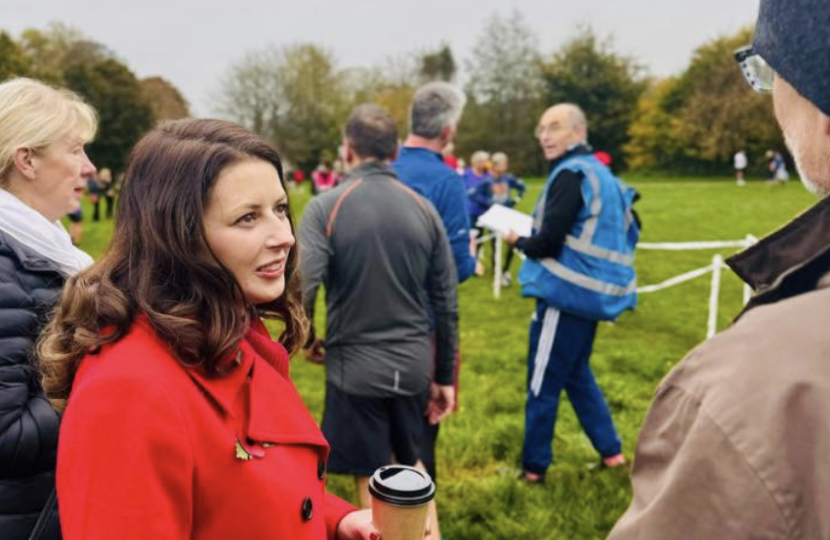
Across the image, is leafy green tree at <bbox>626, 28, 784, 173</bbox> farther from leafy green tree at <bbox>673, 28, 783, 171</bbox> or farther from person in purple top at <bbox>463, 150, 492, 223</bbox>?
person in purple top at <bbox>463, 150, 492, 223</bbox>

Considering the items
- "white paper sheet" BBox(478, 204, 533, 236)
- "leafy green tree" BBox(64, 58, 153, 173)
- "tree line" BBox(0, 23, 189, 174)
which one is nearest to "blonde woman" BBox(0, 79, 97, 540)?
"white paper sheet" BBox(478, 204, 533, 236)

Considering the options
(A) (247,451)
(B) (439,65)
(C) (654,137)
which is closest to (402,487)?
(A) (247,451)

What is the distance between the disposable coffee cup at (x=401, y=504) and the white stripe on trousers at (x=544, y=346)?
2.81 metres

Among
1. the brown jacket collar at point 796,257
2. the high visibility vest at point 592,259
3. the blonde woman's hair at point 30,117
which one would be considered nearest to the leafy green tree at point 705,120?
the high visibility vest at point 592,259

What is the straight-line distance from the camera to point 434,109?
13.7ft

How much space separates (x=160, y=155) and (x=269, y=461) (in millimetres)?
730

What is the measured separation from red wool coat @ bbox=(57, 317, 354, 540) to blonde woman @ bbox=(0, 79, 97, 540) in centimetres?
50

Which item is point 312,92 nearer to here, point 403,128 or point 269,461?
point 403,128

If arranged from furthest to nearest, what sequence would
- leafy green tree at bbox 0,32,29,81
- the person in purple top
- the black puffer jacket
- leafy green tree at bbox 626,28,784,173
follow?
leafy green tree at bbox 626,28,784,173 → leafy green tree at bbox 0,32,29,81 → the person in purple top → the black puffer jacket

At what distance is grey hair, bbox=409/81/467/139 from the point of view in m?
4.18

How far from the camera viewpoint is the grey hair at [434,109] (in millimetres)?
4180

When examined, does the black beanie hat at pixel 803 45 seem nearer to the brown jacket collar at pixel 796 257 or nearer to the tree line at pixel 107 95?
the brown jacket collar at pixel 796 257

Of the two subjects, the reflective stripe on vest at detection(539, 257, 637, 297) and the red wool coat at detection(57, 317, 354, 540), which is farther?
the reflective stripe on vest at detection(539, 257, 637, 297)

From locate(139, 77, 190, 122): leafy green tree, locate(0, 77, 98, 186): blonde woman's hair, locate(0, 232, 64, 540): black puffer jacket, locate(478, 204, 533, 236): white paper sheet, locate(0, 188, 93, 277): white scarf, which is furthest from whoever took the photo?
locate(139, 77, 190, 122): leafy green tree
